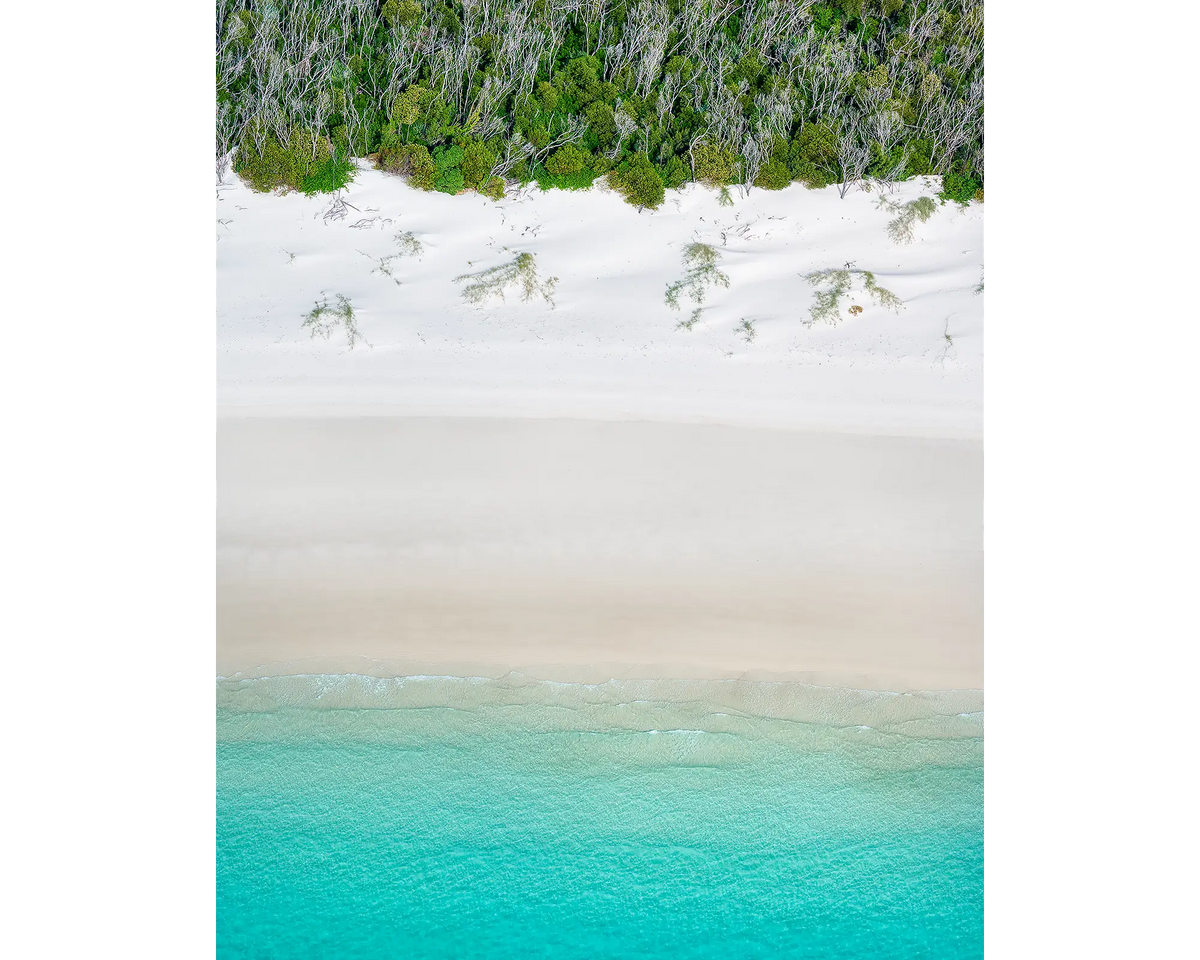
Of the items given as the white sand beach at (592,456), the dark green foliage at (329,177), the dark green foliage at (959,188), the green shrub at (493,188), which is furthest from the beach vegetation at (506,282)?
the dark green foliage at (959,188)

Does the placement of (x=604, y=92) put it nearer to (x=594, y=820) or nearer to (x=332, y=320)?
(x=332, y=320)

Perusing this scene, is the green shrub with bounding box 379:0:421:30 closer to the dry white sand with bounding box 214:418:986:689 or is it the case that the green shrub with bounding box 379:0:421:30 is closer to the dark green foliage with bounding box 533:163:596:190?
the dark green foliage with bounding box 533:163:596:190

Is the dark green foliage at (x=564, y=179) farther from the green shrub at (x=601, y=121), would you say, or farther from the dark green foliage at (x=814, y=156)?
the dark green foliage at (x=814, y=156)

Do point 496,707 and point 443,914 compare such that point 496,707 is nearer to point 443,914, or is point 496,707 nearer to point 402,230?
point 443,914

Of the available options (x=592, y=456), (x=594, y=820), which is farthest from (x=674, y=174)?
(x=594, y=820)

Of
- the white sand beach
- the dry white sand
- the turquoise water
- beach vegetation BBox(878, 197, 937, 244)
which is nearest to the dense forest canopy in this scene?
beach vegetation BBox(878, 197, 937, 244)
